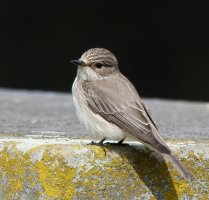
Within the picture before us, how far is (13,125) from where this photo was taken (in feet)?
21.3

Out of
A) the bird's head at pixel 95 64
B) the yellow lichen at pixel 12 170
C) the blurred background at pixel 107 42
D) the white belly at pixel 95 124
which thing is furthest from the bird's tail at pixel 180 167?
the blurred background at pixel 107 42

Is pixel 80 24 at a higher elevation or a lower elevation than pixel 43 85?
higher

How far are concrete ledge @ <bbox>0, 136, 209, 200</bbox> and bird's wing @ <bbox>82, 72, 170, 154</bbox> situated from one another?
0.12m

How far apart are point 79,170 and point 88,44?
32.6ft

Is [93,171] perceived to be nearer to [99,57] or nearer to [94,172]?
[94,172]

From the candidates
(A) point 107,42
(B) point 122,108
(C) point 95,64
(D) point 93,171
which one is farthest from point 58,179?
(A) point 107,42

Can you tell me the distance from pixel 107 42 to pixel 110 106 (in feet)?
31.0

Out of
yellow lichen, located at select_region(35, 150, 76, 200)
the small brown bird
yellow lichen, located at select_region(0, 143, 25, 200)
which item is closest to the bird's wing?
the small brown bird

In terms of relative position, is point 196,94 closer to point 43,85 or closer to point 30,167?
point 43,85

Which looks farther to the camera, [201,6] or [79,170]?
[201,6]

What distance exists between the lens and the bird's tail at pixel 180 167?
4.86 m

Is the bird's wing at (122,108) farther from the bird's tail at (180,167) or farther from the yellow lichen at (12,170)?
the yellow lichen at (12,170)

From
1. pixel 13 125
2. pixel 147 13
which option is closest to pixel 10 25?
pixel 147 13

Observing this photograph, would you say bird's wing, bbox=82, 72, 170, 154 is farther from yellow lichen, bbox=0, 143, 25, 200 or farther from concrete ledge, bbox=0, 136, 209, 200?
yellow lichen, bbox=0, 143, 25, 200
